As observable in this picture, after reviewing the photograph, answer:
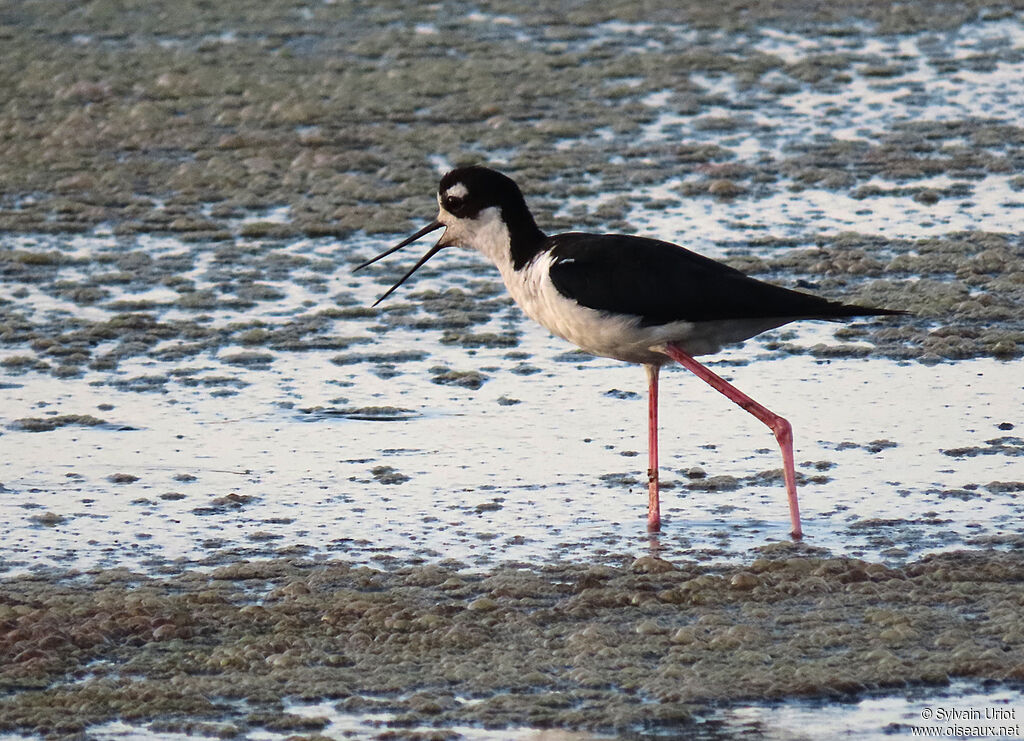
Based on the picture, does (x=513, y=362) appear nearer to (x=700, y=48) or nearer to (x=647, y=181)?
(x=647, y=181)

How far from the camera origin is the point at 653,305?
5.71 metres

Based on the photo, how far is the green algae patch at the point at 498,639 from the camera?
4.31 meters

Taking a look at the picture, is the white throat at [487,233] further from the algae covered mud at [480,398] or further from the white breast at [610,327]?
the algae covered mud at [480,398]

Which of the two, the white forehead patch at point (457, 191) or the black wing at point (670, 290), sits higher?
the white forehead patch at point (457, 191)

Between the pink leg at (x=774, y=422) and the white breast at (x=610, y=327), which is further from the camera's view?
the white breast at (x=610, y=327)

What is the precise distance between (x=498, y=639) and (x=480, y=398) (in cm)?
218

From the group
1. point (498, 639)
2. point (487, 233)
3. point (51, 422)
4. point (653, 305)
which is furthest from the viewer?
point (51, 422)

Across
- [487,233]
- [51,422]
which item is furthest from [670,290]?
[51,422]

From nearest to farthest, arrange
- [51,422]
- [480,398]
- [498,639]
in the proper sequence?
[498,639] < [51,422] < [480,398]

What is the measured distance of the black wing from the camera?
569 centimetres

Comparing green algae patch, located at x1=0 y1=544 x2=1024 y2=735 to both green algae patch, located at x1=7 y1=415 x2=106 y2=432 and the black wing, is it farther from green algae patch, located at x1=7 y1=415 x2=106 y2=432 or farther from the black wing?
green algae patch, located at x1=7 y1=415 x2=106 y2=432

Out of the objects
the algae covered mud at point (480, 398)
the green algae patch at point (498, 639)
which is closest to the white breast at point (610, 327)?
the algae covered mud at point (480, 398)

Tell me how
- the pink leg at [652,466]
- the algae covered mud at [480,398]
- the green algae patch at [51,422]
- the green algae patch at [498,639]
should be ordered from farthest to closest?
1. the green algae patch at [51,422]
2. the pink leg at [652,466]
3. the algae covered mud at [480,398]
4. the green algae patch at [498,639]

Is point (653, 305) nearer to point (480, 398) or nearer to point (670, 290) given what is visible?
point (670, 290)
